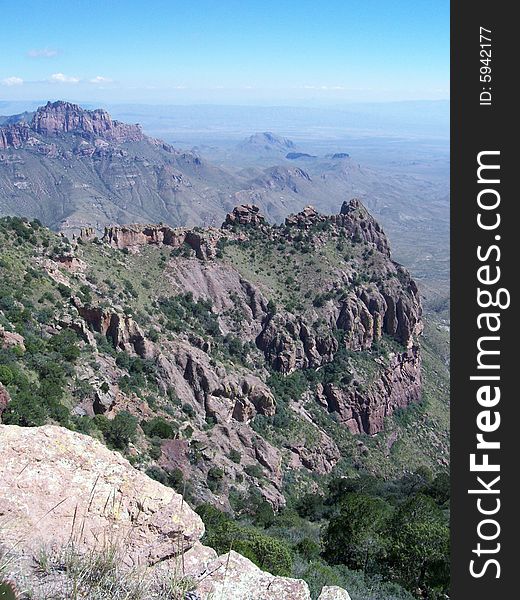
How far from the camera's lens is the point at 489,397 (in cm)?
640

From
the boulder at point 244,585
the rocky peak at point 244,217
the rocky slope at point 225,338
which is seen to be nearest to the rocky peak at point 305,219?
the rocky slope at point 225,338

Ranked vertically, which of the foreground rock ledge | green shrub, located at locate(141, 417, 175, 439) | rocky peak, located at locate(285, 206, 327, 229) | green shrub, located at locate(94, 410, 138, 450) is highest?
rocky peak, located at locate(285, 206, 327, 229)

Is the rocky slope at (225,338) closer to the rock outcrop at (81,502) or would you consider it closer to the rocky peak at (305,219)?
the rocky peak at (305,219)

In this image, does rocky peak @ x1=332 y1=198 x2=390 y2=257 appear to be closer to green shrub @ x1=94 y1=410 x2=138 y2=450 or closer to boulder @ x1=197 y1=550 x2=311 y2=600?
green shrub @ x1=94 y1=410 x2=138 y2=450

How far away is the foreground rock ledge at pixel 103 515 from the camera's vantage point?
6.97 m

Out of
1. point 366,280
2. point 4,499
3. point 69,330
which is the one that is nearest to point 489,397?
point 4,499

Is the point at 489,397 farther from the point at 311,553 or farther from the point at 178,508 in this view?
the point at 311,553

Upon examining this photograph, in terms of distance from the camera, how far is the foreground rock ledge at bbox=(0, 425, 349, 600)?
697 cm

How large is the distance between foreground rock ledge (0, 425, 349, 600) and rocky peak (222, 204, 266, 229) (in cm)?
6408

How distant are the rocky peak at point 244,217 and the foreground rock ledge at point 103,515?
64083mm

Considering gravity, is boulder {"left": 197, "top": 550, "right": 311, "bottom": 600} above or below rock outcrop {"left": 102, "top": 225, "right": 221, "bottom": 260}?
below

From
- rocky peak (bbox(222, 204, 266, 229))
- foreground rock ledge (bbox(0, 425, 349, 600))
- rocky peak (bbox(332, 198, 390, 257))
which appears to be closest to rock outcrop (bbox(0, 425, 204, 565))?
foreground rock ledge (bbox(0, 425, 349, 600))

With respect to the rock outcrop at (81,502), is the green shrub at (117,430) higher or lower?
lower

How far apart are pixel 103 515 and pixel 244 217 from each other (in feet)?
216
